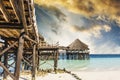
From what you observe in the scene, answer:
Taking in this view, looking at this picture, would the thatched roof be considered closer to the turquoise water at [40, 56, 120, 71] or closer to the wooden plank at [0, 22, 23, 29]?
the turquoise water at [40, 56, 120, 71]

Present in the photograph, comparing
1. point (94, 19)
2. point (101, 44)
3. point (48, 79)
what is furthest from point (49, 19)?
point (48, 79)

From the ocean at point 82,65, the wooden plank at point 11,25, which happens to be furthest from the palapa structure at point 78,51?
the wooden plank at point 11,25

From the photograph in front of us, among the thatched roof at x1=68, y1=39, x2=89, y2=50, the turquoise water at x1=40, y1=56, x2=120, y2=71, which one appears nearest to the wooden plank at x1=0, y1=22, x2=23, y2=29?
the turquoise water at x1=40, y1=56, x2=120, y2=71

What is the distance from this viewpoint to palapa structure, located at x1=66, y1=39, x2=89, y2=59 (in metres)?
67.9

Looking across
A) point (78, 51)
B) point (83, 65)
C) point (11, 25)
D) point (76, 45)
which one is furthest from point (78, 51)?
point (11, 25)

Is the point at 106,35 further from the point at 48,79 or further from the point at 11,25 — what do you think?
the point at 11,25

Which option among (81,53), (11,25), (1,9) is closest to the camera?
(1,9)

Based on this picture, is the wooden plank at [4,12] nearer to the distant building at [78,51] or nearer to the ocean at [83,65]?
the ocean at [83,65]

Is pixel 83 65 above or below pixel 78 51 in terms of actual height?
below

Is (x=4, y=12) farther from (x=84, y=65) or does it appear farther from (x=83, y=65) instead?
(x=84, y=65)

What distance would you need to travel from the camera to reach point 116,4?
111 meters

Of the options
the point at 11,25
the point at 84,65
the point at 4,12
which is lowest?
the point at 84,65

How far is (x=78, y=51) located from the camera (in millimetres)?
70125

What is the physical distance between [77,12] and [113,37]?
22268 mm
